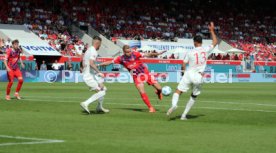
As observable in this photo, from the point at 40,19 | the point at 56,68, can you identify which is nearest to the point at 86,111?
the point at 56,68

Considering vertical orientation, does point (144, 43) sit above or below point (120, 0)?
below

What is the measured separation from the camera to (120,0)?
250 ft

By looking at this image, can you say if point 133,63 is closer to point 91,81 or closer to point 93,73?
point 93,73

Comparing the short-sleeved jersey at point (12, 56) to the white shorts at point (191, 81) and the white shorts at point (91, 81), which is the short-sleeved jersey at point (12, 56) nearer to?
the white shorts at point (91, 81)

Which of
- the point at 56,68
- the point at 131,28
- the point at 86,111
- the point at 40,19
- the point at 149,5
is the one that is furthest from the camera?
the point at 149,5

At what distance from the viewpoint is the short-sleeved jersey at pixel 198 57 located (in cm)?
1678

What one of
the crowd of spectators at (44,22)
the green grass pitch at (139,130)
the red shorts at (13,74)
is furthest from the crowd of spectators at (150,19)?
the green grass pitch at (139,130)

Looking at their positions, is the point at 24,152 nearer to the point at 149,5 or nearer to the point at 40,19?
the point at 40,19

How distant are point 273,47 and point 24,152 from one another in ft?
239

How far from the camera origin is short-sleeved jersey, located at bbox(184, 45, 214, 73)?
16.8 m

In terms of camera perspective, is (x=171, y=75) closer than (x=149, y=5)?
Yes

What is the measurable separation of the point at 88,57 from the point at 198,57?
11.4 ft

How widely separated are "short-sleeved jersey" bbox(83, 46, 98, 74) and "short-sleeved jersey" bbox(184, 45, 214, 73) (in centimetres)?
Answer: 301

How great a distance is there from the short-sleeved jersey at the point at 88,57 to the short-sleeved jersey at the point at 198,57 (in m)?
3.01
